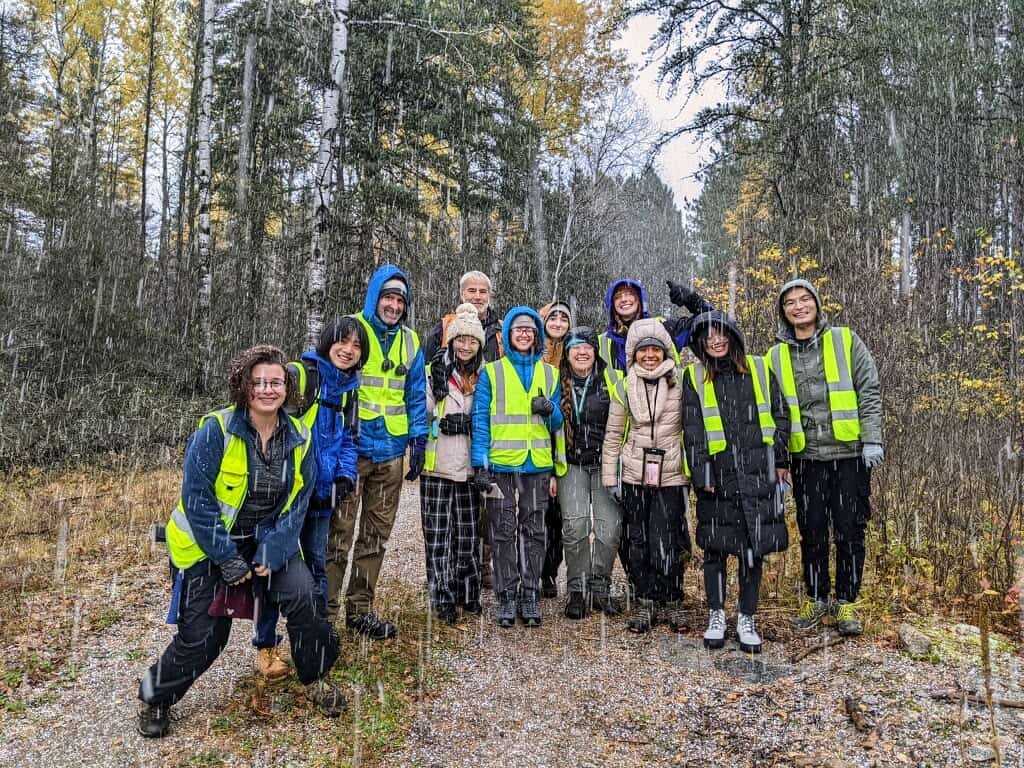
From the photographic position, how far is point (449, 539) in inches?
183

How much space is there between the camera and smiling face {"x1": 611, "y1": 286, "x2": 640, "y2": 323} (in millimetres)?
4984

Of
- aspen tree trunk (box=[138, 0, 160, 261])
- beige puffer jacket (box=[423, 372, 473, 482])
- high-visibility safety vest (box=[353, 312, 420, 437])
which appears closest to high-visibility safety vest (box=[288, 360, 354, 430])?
high-visibility safety vest (box=[353, 312, 420, 437])

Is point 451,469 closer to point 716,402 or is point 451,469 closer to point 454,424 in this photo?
point 454,424

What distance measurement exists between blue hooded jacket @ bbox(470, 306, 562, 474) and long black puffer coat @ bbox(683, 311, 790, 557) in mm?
990

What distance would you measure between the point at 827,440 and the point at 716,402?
79 centimetres

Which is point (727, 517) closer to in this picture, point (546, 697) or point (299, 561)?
point (546, 697)

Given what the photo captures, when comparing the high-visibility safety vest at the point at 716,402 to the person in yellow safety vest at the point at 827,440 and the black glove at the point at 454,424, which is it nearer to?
the person in yellow safety vest at the point at 827,440

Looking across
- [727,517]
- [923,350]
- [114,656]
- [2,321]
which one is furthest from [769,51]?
[2,321]

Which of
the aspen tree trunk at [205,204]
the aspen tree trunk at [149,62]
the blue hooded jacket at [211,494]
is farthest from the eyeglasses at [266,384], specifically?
the aspen tree trunk at [149,62]

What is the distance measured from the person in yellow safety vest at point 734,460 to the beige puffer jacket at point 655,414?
0.40 feet

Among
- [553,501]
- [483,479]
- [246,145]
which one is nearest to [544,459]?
[483,479]

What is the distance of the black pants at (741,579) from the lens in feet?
13.4

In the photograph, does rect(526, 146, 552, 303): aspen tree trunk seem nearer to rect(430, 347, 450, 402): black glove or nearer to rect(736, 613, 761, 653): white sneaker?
rect(430, 347, 450, 402): black glove

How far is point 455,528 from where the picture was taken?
4.78m
